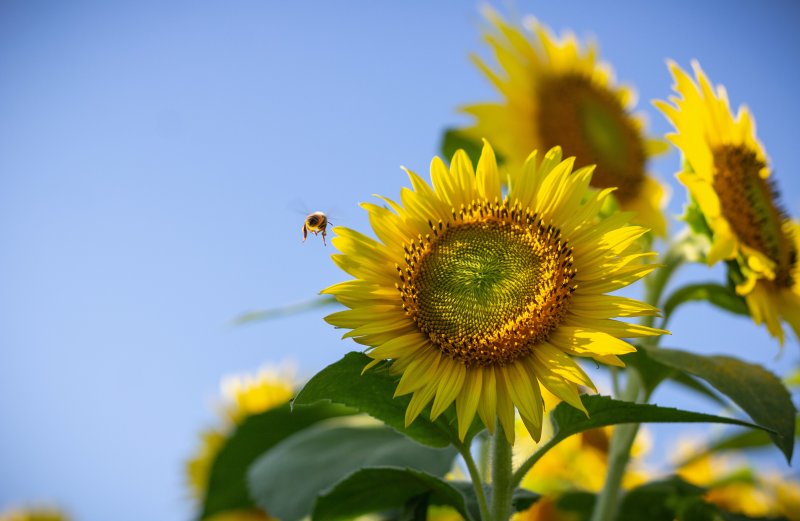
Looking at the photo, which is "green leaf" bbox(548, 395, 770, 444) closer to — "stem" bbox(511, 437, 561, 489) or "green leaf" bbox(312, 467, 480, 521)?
"stem" bbox(511, 437, 561, 489)

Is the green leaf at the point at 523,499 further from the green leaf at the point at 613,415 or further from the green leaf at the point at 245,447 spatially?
the green leaf at the point at 245,447

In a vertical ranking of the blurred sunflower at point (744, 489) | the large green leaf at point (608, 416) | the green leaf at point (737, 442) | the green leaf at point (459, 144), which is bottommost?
the blurred sunflower at point (744, 489)

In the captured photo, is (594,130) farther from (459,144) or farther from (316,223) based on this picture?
(316,223)

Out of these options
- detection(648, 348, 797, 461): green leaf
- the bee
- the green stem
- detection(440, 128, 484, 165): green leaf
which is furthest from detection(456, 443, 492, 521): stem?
detection(440, 128, 484, 165): green leaf

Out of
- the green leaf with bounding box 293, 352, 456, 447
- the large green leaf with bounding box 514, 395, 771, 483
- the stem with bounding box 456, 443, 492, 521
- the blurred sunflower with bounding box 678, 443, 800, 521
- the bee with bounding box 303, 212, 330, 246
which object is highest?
the bee with bounding box 303, 212, 330, 246

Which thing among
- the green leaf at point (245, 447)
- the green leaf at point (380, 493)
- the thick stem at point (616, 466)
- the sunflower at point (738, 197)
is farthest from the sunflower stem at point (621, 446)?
the green leaf at point (245, 447)

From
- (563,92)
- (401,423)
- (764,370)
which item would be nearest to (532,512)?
(764,370)

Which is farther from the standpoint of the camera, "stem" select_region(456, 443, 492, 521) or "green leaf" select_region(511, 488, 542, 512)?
"green leaf" select_region(511, 488, 542, 512)
